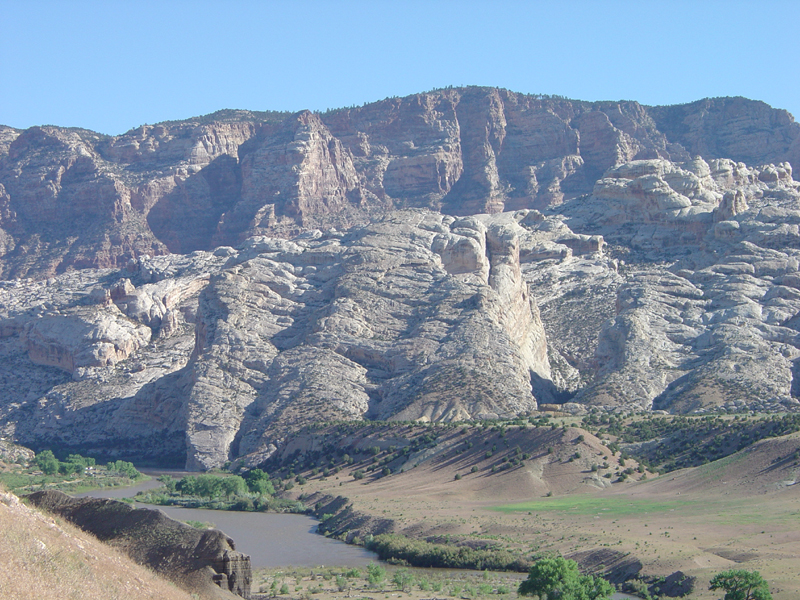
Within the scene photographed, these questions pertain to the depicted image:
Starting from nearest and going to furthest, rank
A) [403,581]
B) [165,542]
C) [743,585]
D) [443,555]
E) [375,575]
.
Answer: [165,542] → [743,585] → [403,581] → [375,575] → [443,555]

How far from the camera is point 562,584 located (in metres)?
52.8

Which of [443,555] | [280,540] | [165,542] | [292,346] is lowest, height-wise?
[280,540]

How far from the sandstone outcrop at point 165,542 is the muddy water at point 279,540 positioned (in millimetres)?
23711

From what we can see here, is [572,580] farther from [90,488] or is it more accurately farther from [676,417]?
[90,488]

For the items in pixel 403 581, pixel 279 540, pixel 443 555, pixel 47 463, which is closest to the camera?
pixel 403 581

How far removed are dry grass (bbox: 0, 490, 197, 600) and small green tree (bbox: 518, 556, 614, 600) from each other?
1898 centimetres

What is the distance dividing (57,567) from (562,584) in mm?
25070

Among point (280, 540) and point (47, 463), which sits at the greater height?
point (47, 463)

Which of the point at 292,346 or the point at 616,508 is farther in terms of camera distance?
the point at 292,346

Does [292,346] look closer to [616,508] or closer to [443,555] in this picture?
[616,508]

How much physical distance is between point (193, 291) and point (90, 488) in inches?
2489

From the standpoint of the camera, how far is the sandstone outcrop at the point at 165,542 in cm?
4444

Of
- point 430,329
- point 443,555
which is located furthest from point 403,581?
point 430,329

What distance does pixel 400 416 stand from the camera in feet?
375
